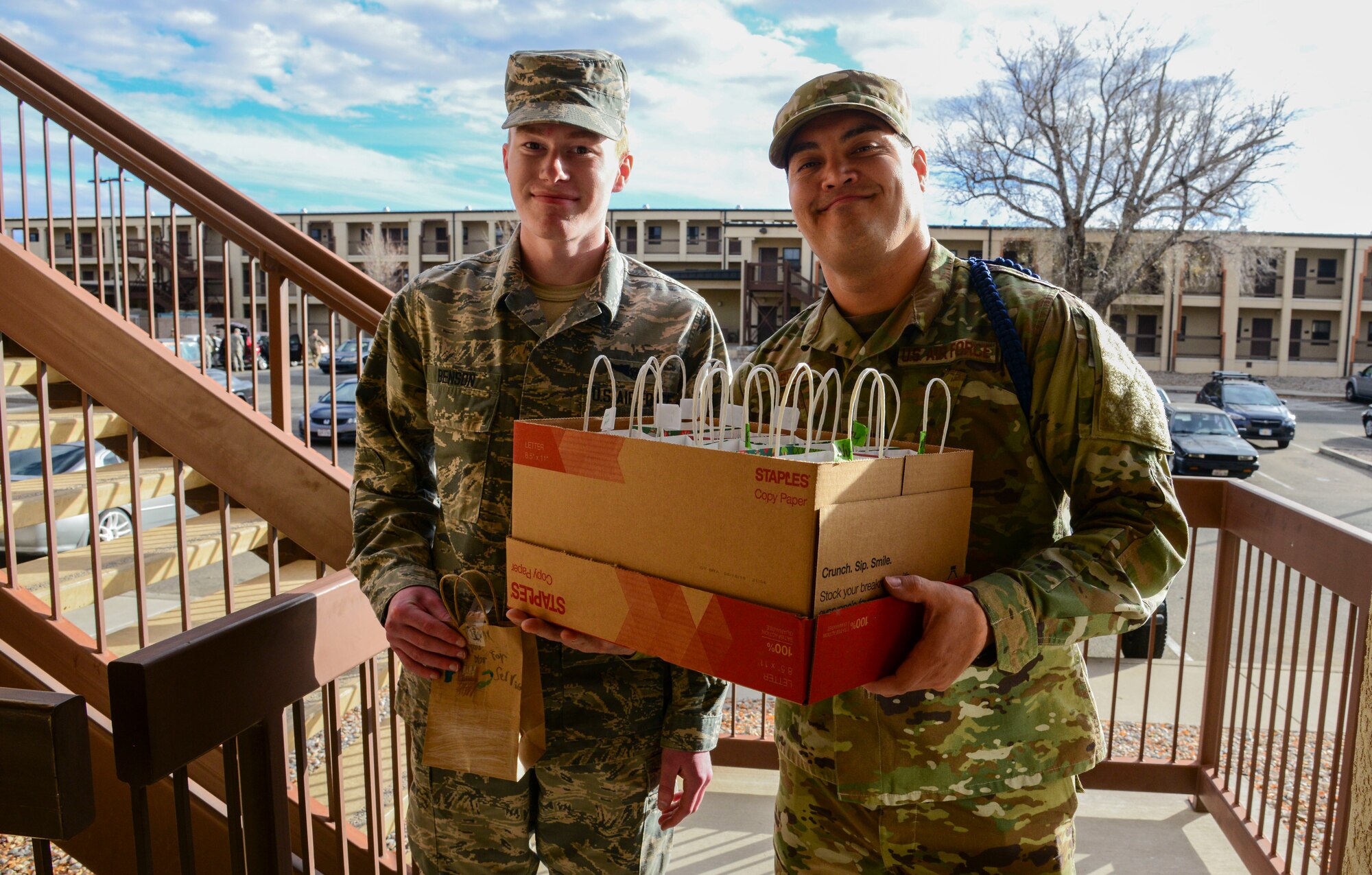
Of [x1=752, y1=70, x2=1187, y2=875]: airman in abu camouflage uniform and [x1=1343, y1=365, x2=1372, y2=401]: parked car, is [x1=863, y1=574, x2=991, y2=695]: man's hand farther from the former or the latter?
[x1=1343, y1=365, x2=1372, y2=401]: parked car

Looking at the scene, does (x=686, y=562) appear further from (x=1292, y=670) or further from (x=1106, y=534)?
(x=1292, y=670)

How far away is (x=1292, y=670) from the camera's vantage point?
8.43 ft

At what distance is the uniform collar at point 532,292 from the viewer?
1911 millimetres

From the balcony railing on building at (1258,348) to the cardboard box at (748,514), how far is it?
42.9m

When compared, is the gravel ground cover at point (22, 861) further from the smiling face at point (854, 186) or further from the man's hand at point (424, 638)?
the smiling face at point (854, 186)

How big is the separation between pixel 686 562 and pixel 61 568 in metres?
3.70

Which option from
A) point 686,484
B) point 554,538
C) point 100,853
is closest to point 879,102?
point 686,484

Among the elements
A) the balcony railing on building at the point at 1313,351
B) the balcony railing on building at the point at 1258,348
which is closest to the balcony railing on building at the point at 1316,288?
the balcony railing on building at the point at 1313,351

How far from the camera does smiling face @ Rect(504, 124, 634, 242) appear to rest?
1.86 metres

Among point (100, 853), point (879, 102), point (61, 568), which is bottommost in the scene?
point (100, 853)

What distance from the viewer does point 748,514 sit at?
1.14 m

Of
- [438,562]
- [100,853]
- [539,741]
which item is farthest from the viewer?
[100,853]

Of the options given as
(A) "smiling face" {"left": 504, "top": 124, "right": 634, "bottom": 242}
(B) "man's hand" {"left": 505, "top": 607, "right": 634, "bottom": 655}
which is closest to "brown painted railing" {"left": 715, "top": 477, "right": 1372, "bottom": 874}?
(B) "man's hand" {"left": 505, "top": 607, "right": 634, "bottom": 655}

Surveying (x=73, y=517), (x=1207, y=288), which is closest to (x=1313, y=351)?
(x=1207, y=288)
